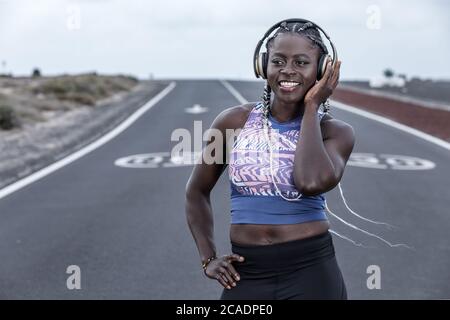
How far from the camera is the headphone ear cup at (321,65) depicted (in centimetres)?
317

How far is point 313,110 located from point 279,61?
0.95ft

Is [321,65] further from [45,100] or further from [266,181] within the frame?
[45,100]

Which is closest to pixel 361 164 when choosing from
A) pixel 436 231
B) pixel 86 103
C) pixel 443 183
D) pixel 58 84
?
pixel 443 183

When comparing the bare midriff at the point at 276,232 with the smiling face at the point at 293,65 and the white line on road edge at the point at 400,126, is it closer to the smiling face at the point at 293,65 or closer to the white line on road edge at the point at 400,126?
the smiling face at the point at 293,65

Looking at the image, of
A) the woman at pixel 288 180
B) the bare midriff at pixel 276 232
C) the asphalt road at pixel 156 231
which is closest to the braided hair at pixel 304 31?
the woman at pixel 288 180

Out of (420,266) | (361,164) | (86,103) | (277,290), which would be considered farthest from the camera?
(86,103)

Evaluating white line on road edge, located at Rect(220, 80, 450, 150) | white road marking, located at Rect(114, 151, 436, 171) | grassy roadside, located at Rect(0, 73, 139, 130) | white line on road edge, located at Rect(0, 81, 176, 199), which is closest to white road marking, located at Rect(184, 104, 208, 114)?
white line on road edge, located at Rect(0, 81, 176, 199)

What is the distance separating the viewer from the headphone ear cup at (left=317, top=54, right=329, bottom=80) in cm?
317

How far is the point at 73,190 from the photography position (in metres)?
11.8

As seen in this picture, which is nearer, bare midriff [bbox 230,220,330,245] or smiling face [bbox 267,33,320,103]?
bare midriff [bbox 230,220,330,245]

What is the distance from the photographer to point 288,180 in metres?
3.08

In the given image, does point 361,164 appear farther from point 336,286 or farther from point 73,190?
point 336,286

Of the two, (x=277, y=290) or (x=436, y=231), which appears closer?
(x=277, y=290)

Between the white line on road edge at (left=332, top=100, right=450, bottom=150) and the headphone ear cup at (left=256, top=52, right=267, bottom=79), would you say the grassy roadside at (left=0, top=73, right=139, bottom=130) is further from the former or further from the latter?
the headphone ear cup at (left=256, top=52, right=267, bottom=79)
